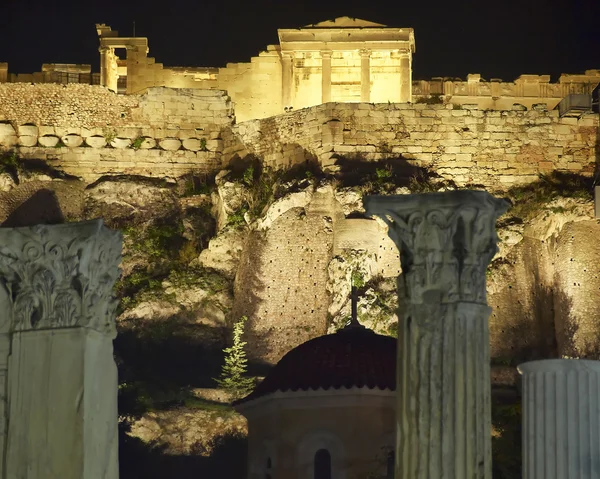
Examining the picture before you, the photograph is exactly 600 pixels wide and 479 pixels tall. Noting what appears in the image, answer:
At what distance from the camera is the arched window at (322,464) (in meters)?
41.2

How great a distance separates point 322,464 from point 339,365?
1986 mm

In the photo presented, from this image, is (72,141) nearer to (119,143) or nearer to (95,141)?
(95,141)

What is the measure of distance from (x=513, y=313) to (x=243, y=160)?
9.80 meters

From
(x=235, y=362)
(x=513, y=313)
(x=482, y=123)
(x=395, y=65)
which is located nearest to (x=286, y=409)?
(x=235, y=362)

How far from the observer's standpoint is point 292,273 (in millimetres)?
56000

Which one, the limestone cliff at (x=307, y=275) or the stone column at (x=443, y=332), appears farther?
the limestone cliff at (x=307, y=275)

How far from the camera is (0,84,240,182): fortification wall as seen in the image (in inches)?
2418

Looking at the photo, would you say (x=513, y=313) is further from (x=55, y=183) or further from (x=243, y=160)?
(x=55, y=183)

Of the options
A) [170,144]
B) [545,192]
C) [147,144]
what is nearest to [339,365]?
[545,192]

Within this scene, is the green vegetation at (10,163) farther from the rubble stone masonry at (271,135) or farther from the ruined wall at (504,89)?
the ruined wall at (504,89)

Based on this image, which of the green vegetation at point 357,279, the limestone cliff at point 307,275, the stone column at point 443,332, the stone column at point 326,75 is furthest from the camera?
the stone column at point 326,75

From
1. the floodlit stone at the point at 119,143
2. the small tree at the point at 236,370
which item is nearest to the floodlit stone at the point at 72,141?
the floodlit stone at the point at 119,143

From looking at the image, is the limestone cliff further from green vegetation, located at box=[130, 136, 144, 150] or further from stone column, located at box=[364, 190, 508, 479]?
stone column, located at box=[364, 190, 508, 479]

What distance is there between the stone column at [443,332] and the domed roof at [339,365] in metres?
12.1
